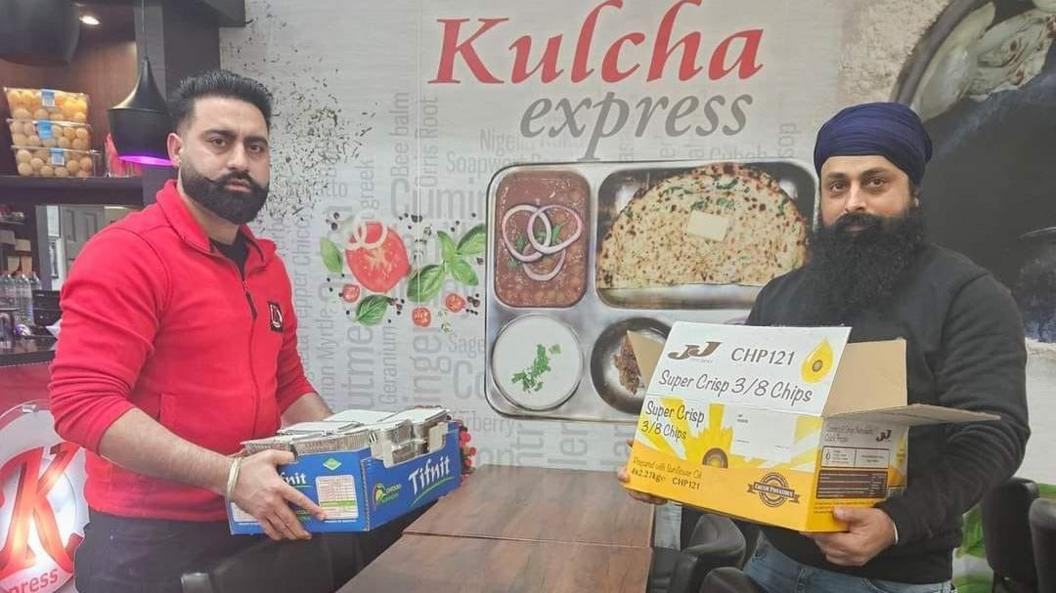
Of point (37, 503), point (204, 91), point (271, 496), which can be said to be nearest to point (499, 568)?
point (271, 496)

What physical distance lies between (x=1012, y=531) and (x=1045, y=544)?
460mm

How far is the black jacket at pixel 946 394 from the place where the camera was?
1180 mm

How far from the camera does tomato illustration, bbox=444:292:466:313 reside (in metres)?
2.87

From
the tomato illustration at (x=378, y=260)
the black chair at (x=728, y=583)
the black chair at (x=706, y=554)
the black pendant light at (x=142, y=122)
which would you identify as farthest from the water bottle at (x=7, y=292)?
the black chair at (x=728, y=583)

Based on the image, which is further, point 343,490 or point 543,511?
point 543,511

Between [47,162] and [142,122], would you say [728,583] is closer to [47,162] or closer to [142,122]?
[142,122]

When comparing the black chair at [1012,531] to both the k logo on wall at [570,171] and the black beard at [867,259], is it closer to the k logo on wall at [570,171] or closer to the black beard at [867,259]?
the k logo on wall at [570,171]

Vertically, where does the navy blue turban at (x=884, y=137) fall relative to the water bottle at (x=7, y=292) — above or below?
above

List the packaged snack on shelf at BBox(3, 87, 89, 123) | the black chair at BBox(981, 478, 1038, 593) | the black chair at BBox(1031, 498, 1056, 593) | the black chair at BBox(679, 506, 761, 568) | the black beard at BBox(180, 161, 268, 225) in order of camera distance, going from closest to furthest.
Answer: the black chair at BBox(1031, 498, 1056, 593)
the black beard at BBox(180, 161, 268, 225)
the black chair at BBox(981, 478, 1038, 593)
the black chair at BBox(679, 506, 761, 568)
the packaged snack on shelf at BBox(3, 87, 89, 123)

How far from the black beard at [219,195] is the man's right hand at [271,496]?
72cm

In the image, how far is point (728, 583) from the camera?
1.42 m

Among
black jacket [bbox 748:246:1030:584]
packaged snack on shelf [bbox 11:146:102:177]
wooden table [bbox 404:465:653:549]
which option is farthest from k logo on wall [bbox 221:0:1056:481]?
black jacket [bbox 748:246:1030:584]

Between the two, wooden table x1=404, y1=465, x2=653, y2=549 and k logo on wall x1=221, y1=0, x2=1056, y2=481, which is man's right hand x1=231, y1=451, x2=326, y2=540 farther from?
k logo on wall x1=221, y1=0, x2=1056, y2=481

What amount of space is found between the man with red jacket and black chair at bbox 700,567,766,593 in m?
0.87
